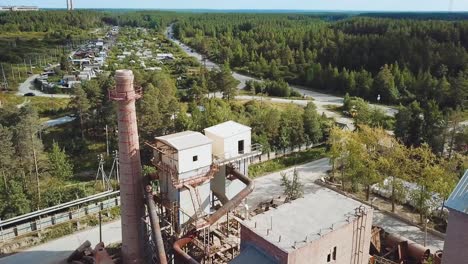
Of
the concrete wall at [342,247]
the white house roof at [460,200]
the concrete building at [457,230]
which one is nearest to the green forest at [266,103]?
the concrete wall at [342,247]

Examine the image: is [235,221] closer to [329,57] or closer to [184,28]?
[329,57]

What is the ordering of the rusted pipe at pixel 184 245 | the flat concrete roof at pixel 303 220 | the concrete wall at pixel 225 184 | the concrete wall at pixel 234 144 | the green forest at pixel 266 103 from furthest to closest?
the green forest at pixel 266 103
the concrete wall at pixel 225 184
the concrete wall at pixel 234 144
the rusted pipe at pixel 184 245
the flat concrete roof at pixel 303 220

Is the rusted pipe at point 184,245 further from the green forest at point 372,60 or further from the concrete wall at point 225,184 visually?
the green forest at point 372,60

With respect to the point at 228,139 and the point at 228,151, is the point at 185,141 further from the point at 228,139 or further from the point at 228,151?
the point at 228,151

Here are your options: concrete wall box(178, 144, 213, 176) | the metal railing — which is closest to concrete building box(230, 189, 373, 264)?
concrete wall box(178, 144, 213, 176)

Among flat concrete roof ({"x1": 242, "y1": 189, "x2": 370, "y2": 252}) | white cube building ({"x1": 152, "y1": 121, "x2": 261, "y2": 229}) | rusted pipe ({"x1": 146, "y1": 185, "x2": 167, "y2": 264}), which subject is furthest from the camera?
white cube building ({"x1": 152, "y1": 121, "x2": 261, "y2": 229})

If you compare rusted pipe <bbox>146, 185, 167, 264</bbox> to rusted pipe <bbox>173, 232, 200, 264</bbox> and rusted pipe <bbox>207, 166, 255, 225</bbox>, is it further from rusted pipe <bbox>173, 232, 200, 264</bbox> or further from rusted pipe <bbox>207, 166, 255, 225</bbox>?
rusted pipe <bbox>207, 166, 255, 225</bbox>
